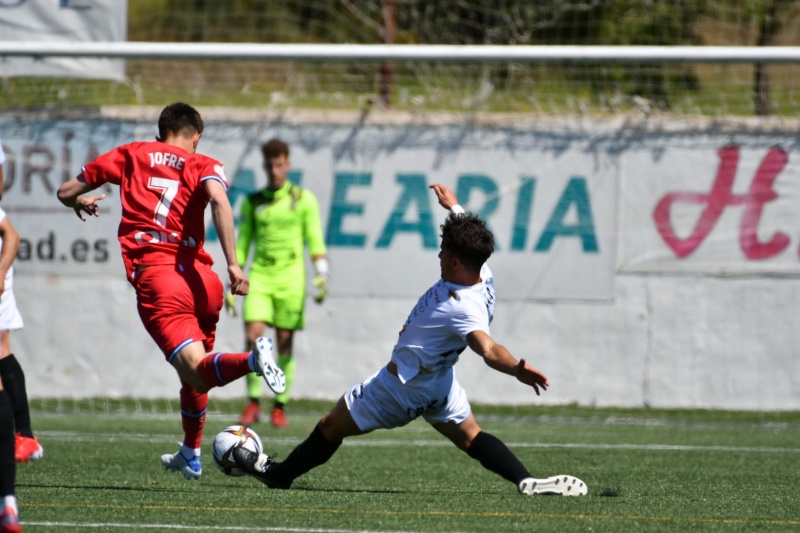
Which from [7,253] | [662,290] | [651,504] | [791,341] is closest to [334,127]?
[662,290]

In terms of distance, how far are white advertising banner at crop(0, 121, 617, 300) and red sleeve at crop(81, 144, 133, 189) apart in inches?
209

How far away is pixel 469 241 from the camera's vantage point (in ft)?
17.4

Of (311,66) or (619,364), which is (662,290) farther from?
(311,66)

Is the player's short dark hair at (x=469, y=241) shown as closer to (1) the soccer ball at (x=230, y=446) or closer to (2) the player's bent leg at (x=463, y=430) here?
(2) the player's bent leg at (x=463, y=430)

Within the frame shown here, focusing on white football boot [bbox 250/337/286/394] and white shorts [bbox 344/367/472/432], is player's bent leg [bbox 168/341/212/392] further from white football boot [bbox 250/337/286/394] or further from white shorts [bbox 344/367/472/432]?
white shorts [bbox 344/367/472/432]

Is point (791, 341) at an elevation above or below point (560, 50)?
below

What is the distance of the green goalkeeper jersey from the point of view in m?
9.71

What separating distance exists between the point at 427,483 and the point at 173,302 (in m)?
1.65

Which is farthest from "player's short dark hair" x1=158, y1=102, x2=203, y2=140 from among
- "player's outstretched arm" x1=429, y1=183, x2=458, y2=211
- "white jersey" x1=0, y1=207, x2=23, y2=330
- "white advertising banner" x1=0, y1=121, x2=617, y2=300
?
"white advertising banner" x1=0, y1=121, x2=617, y2=300

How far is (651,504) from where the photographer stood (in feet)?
17.6

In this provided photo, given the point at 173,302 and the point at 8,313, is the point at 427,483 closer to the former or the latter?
the point at 173,302

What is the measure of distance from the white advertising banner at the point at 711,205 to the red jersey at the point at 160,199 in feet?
19.9

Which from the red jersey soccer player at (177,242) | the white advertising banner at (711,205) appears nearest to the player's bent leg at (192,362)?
the red jersey soccer player at (177,242)

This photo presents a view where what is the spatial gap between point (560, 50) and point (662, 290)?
2825 mm
